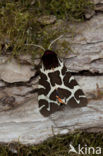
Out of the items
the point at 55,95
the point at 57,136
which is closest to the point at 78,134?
the point at 57,136

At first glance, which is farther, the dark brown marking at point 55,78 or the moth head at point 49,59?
the dark brown marking at point 55,78

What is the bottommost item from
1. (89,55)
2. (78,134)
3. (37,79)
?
(78,134)

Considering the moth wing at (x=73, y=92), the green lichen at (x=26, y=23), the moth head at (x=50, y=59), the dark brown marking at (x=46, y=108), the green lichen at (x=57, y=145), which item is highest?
the green lichen at (x=26, y=23)

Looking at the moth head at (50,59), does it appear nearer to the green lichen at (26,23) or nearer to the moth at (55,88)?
the moth at (55,88)

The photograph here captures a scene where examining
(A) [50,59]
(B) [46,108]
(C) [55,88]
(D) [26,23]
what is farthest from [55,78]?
(D) [26,23]

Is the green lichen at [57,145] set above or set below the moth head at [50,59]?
below

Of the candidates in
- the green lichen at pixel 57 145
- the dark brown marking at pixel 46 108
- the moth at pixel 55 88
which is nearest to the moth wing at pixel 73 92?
the moth at pixel 55 88

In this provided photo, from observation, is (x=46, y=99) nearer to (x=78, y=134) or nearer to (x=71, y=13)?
(x=78, y=134)
